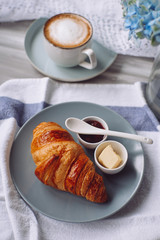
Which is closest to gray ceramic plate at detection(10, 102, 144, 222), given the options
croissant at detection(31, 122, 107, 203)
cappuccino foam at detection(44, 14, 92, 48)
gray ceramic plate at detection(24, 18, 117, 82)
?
croissant at detection(31, 122, 107, 203)

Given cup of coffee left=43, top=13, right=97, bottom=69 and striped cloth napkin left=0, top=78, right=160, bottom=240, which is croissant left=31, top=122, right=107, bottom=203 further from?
cup of coffee left=43, top=13, right=97, bottom=69

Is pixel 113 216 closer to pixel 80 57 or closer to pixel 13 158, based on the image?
pixel 13 158

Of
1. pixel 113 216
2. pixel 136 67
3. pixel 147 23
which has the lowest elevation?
pixel 113 216

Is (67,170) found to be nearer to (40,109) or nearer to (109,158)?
(109,158)

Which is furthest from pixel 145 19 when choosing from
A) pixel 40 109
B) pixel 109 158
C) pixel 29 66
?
pixel 29 66

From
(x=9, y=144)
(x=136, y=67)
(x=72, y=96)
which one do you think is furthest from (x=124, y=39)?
(x=9, y=144)

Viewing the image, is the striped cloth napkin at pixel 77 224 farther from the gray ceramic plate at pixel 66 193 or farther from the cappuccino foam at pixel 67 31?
the cappuccino foam at pixel 67 31
